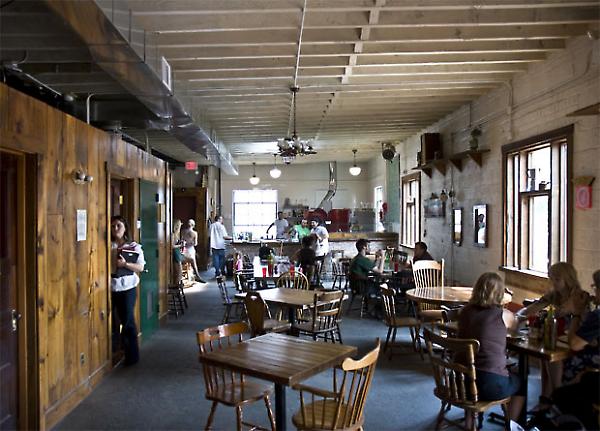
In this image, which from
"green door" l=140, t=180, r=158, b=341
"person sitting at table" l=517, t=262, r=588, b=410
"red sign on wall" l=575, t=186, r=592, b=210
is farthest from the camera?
"green door" l=140, t=180, r=158, b=341

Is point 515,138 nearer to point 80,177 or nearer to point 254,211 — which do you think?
point 80,177

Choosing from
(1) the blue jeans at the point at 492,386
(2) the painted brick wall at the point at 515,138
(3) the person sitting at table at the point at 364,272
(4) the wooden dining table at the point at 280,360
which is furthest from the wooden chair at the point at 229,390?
(3) the person sitting at table at the point at 364,272

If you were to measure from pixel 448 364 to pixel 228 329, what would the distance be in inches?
59.0

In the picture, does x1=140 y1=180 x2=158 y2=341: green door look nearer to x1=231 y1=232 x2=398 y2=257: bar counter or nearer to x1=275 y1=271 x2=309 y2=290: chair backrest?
x1=275 y1=271 x2=309 y2=290: chair backrest

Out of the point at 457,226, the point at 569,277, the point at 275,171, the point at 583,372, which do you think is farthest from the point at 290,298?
the point at 275,171

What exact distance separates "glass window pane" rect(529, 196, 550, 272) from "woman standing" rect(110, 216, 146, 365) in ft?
14.1

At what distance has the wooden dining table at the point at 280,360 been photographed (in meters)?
2.85

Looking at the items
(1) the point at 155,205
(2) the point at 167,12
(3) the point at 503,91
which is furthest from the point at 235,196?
(2) the point at 167,12

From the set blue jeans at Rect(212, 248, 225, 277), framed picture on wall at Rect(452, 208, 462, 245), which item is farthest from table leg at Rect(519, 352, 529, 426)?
blue jeans at Rect(212, 248, 225, 277)

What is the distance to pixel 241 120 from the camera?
27.3ft

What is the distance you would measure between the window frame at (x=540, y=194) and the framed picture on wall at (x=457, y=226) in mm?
1451

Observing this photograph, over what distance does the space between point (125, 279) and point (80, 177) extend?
1.35 m

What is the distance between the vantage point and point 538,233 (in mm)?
5727

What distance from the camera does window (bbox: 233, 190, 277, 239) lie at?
16453 mm
